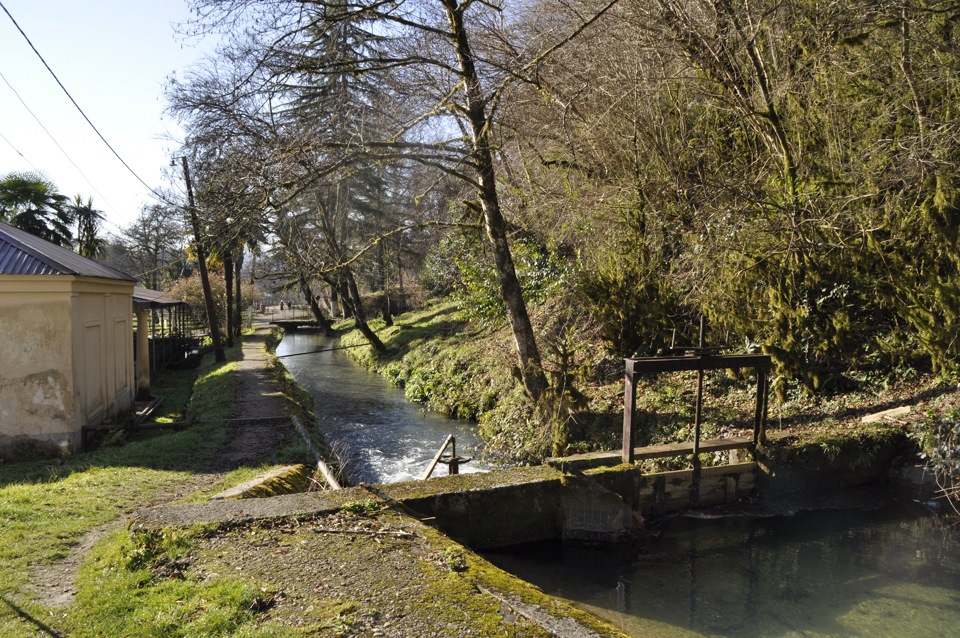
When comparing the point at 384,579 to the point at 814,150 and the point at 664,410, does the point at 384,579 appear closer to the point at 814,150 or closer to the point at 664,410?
the point at 664,410

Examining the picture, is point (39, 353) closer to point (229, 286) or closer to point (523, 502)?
point (523, 502)

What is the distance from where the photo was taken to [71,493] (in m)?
8.05

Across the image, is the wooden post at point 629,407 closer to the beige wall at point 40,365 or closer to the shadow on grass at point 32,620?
the shadow on grass at point 32,620

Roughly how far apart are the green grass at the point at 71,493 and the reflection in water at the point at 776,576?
4.66 metres

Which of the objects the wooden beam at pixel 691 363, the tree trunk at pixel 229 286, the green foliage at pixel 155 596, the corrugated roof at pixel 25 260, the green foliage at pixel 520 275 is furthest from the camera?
the tree trunk at pixel 229 286

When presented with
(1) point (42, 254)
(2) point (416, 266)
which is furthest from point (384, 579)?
(2) point (416, 266)

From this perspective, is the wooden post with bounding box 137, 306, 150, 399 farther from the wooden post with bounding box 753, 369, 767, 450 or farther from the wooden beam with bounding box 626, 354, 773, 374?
the wooden post with bounding box 753, 369, 767, 450

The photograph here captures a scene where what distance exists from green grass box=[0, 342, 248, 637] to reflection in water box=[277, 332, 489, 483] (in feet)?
9.43

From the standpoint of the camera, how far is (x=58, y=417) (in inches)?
436

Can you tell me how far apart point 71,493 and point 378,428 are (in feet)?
28.3

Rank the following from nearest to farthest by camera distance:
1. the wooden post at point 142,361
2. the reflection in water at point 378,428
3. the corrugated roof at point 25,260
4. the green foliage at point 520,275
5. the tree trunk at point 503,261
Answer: the corrugated roof at point 25,260 → the tree trunk at point 503,261 → the reflection in water at point 378,428 → the green foliage at point 520,275 → the wooden post at point 142,361

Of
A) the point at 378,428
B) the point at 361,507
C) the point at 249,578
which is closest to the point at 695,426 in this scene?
the point at 361,507

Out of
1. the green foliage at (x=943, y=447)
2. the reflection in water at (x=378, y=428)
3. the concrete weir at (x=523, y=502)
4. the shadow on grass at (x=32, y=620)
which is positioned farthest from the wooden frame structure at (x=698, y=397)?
the shadow on grass at (x=32, y=620)

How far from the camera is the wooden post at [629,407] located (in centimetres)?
883
